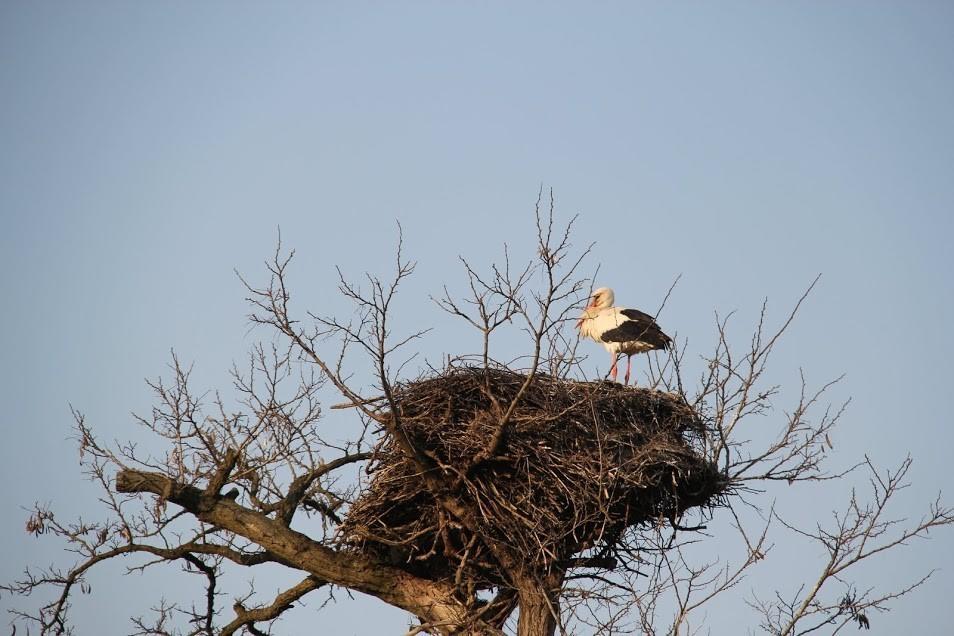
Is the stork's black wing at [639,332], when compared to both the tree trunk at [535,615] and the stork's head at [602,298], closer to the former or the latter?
the stork's head at [602,298]

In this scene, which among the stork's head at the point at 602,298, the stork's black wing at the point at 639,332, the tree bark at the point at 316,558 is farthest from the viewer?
the stork's head at the point at 602,298

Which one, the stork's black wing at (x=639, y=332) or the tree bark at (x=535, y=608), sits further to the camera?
the stork's black wing at (x=639, y=332)

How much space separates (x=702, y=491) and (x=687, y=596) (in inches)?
62.7

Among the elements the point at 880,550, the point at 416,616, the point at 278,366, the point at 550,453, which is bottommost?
the point at 880,550

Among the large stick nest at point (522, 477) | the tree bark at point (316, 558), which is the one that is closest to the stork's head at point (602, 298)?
the large stick nest at point (522, 477)

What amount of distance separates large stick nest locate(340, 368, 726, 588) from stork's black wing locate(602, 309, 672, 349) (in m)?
2.94

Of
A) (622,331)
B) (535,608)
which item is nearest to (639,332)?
(622,331)

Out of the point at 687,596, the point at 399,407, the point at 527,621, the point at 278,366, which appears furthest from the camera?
the point at 278,366

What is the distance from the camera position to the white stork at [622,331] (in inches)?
458

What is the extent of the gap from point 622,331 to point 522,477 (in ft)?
14.2

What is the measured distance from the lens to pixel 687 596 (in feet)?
22.7

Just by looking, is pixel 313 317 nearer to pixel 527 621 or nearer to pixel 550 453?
pixel 550 453

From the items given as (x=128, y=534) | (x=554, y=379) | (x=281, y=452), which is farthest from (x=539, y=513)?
(x=128, y=534)

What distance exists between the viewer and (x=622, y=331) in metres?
11.8
